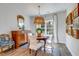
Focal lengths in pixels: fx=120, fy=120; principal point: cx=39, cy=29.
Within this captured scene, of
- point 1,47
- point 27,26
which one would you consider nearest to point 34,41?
point 27,26

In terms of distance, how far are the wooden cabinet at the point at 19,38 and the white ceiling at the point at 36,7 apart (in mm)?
456

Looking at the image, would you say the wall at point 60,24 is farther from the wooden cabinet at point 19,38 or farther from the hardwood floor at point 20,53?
the hardwood floor at point 20,53

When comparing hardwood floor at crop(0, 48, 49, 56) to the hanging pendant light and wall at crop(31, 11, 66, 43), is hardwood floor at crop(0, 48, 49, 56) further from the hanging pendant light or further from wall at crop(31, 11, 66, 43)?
the hanging pendant light

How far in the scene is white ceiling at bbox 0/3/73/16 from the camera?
7.67 ft

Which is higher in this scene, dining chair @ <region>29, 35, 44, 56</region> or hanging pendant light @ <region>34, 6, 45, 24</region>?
hanging pendant light @ <region>34, 6, 45, 24</region>

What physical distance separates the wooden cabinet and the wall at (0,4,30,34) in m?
0.15

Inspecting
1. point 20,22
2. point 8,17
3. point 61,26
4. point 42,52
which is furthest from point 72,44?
point 8,17

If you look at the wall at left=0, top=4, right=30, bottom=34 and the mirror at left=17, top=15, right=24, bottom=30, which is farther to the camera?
the mirror at left=17, top=15, right=24, bottom=30

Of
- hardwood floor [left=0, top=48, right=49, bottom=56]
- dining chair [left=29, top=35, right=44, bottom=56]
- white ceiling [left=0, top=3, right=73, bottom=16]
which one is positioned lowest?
hardwood floor [left=0, top=48, right=49, bottom=56]

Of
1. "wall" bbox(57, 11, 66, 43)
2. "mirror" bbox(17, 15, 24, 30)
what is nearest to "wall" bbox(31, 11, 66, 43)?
"wall" bbox(57, 11, 66, 43)

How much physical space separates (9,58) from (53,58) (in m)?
0.87

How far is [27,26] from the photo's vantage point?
2.55m

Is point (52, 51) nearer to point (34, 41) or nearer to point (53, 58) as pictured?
point (53, 58)

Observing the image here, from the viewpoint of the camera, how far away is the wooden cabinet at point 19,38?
2.50 m
